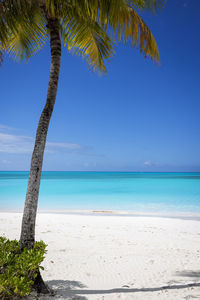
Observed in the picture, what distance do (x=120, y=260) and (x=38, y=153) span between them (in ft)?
10.9

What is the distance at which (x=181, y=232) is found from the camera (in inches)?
324

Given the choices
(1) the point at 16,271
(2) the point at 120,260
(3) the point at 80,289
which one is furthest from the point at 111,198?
(1) the point at 16,271

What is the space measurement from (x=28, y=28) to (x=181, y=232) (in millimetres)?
7665

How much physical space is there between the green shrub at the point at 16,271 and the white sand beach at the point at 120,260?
0.71 m

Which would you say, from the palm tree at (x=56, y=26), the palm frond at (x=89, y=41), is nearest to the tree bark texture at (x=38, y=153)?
the palm tree at (x=56, y=26)

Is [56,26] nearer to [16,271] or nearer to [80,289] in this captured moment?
[16,271]

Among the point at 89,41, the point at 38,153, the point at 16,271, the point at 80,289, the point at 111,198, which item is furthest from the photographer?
the point at 111,198

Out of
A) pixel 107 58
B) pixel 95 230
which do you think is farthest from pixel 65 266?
pixel 107 58

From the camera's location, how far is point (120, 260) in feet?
17.9

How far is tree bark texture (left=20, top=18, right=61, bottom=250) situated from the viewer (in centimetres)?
367

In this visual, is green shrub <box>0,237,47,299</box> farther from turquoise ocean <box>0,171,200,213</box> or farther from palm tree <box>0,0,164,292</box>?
turquoise ocean <box>0,171,200,213</box>

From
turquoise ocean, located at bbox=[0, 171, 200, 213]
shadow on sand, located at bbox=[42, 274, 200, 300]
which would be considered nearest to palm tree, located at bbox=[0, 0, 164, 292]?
shadow on sand, located at bbox=[42, 274, 200, 300]

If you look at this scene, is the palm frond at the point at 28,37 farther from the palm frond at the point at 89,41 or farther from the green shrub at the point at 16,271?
the green shrub at the point at 16,271

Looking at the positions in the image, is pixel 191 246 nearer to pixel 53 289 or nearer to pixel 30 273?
pixel 53 289
